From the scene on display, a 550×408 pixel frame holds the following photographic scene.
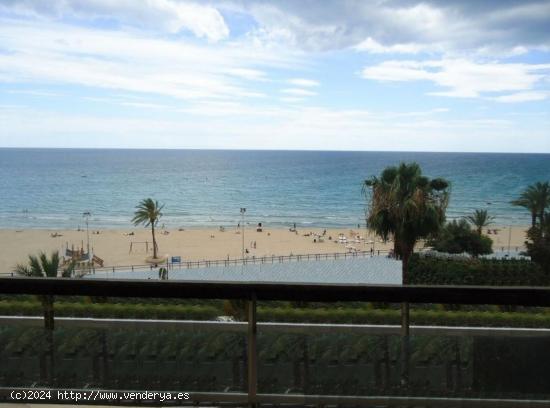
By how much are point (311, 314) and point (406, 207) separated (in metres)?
17.7

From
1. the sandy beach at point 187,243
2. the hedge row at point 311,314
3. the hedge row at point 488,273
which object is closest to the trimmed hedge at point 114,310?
the hedge row at point 311,314

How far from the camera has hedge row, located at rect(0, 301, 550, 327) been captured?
2627mm

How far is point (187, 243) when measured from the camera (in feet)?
169

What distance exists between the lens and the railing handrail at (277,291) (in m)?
2.42

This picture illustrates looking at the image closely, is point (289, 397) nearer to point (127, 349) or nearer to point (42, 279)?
point (127, 349)

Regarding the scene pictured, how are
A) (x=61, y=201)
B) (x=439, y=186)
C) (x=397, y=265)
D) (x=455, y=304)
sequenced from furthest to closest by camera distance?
(x=61, y=201) → (x=397, y=265) → (x=439, y=186) → (x=455, y=304)

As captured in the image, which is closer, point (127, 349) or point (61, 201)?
point (127, 349)

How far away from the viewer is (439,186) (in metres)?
20.8

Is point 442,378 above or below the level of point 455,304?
below

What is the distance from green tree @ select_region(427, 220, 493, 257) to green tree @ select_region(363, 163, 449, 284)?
1024 centimetres

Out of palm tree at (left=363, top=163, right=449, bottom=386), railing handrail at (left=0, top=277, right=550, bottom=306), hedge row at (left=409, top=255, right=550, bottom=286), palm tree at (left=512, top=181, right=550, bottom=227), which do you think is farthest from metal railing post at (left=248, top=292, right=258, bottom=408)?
palm tree at (left=512, top=181, right=550, bottom=227)

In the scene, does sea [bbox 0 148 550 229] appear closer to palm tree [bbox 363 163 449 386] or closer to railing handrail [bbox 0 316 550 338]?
palm tree [bbox 363 163 449 386]

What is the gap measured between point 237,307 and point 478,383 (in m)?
1.23

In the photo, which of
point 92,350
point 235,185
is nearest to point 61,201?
point 235,185
